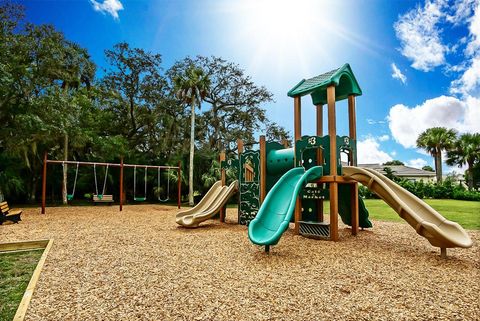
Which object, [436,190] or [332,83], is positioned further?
[436,190]

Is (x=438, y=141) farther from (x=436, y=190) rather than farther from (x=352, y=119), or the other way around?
(x=352, y=119)

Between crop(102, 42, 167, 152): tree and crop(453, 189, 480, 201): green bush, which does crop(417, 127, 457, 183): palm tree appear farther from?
crop(102, 42, 167, 152): tree

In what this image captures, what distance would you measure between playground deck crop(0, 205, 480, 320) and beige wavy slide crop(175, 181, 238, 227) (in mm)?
1686

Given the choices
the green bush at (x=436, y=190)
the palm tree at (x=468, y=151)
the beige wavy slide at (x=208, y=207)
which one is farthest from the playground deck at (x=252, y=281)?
the palm tree at (x=468, y=151)

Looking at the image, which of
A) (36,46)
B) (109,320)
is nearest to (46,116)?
(36,46)

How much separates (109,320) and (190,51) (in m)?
21.0

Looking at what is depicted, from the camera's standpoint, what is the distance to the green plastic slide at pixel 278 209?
4.96 metres

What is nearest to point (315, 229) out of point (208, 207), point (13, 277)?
point (208, 207)

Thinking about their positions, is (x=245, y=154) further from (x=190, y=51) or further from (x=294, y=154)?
(x=190, y=51)

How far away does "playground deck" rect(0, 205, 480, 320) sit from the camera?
2.76m

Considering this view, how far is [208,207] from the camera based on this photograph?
8.71 m

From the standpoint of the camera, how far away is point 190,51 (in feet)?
70.0

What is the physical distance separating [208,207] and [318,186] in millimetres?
3329

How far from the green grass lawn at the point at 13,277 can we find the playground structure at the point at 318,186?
3.16 meters
